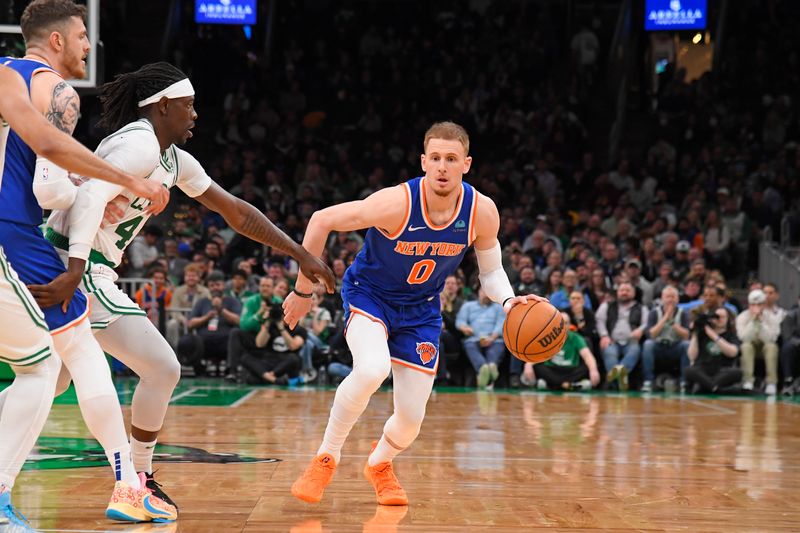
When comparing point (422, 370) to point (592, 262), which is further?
point (592, 262)

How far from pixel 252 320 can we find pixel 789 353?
629 centimetres

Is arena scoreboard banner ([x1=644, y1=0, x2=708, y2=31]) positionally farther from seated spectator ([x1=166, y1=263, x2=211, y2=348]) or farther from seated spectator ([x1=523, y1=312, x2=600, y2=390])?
seated spectator ([x1=166, y1=263, x2=211, y2=348])

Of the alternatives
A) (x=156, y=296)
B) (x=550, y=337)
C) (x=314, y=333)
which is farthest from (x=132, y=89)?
(x=156, y=296)

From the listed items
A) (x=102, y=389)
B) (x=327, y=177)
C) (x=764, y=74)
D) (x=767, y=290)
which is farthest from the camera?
(x=764, y=74)

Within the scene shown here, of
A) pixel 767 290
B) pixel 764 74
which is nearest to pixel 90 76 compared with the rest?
pixel 767 290

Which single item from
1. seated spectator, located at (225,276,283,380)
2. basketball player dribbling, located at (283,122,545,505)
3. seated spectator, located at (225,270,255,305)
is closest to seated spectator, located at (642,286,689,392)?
seated spectator, located at (225,276,283,380)

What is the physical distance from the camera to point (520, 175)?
59.6ft

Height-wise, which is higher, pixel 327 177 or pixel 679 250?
pixel 327 177

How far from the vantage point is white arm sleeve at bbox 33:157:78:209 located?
3.83m

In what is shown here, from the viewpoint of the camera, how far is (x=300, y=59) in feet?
68.7

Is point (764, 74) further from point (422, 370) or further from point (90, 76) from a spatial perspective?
point (422, 370)

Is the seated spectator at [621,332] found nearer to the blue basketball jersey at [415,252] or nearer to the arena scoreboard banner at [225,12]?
the blue basketball jersey at [415,252]

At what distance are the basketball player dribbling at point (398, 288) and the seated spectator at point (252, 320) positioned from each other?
6.77 m

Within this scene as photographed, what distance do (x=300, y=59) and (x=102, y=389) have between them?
17509 mm
